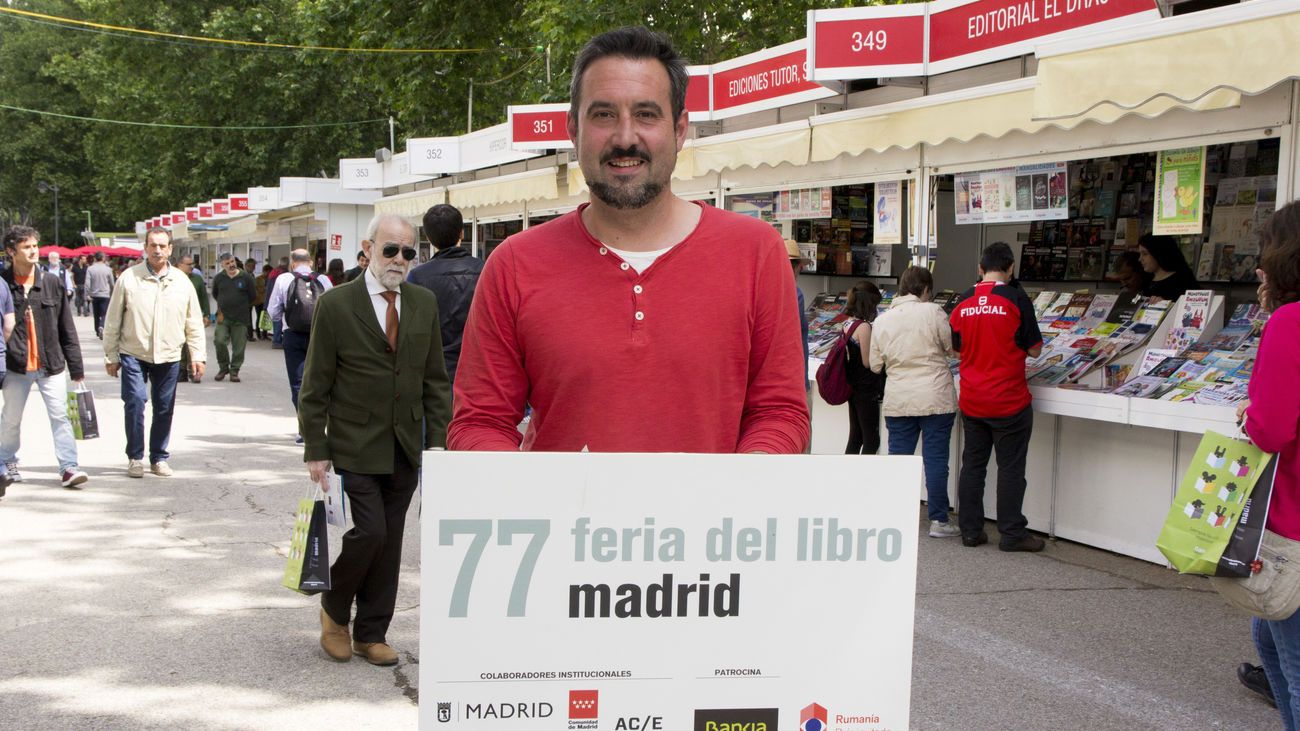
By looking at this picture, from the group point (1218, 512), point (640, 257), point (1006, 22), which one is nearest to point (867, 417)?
point (1006, 22)

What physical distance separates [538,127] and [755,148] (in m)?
3.66

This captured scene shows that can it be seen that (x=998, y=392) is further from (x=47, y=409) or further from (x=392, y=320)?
(x=47, y=409)

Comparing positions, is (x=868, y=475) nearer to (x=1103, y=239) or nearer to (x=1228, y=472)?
(x=1228, y=472)

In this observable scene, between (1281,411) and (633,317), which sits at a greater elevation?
(633,317)

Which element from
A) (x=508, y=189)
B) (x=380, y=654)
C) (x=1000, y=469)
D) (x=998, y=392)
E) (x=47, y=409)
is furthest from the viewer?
(x=508, y=189)

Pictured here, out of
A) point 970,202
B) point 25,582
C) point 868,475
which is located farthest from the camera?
point 970,202

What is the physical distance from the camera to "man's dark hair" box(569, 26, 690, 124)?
2.09 m

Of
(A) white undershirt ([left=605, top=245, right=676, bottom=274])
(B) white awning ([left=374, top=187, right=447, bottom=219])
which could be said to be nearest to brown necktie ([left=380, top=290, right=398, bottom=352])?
(A) white undershirt ([left=605, top=245, right=676, bottom=274])

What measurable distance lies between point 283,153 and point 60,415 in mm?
29954

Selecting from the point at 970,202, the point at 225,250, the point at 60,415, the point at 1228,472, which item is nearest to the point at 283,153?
the point at 225,250

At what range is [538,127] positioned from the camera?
38.8ft

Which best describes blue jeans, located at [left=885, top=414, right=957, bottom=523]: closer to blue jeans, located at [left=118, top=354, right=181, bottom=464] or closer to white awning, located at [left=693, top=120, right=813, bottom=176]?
white awning, located at [left=693, top=120, right=813, bottom=176]

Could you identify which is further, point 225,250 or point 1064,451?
point 225,250

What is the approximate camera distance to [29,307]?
8164 mm
